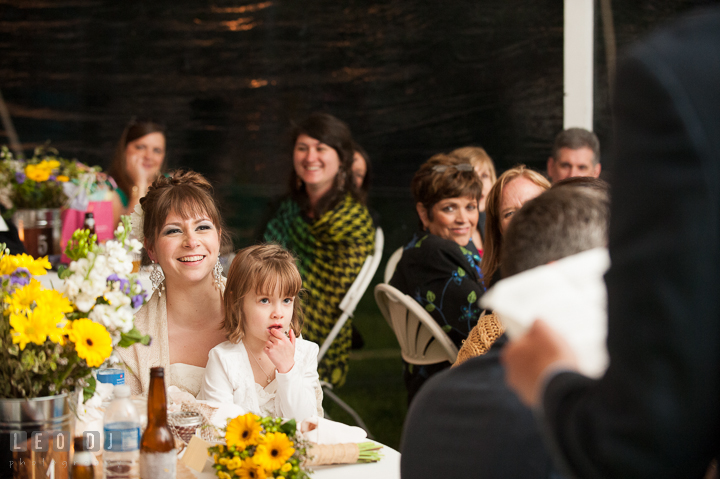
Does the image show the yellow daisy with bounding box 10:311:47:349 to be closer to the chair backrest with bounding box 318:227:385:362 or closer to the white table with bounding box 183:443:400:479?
the white table with bounding box 183:443:400:479

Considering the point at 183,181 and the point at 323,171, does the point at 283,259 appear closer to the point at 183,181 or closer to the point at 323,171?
the point at 183,181

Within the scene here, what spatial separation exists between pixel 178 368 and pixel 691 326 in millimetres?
1640

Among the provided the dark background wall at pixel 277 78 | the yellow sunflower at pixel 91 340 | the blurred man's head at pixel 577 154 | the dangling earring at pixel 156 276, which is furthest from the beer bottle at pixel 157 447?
the dark background wall at pixel 277 78

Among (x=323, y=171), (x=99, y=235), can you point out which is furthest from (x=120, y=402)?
(x=323, y=171)

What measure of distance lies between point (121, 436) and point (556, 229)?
0.91 meters

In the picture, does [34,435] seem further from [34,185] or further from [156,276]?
[34,185]

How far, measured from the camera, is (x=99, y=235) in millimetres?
2990

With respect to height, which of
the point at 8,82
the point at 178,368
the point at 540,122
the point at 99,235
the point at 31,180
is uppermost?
the point at 8,82

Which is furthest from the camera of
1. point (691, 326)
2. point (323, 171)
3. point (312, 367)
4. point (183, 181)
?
point (323, 171)

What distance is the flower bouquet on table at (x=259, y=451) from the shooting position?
1.21 m

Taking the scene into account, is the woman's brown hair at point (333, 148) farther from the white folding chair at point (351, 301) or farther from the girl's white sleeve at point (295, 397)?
the girl's white sleeve at point (295, 397)

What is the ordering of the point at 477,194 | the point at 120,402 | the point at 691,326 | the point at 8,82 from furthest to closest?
the point at 8,82 → the point at 477,194 → the point at 120,402 → the point at 691,326

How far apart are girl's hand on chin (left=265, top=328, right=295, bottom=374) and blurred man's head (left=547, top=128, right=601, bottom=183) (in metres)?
2.37

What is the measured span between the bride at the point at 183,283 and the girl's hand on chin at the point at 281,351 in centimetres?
26
